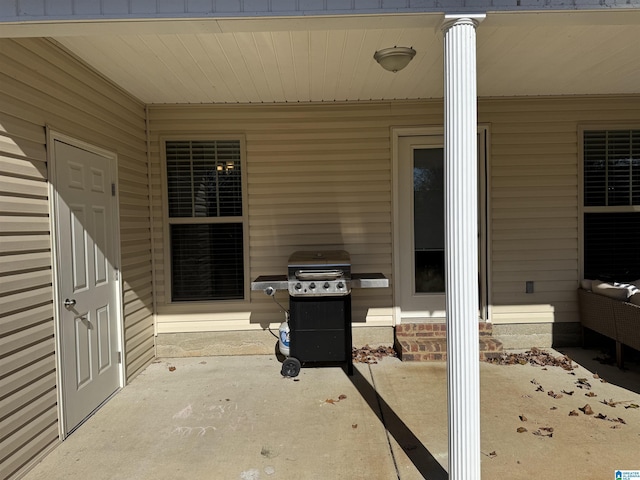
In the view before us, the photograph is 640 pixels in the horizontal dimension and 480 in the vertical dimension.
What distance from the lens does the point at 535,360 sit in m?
4.34

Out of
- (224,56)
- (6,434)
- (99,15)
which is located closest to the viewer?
(99,15)

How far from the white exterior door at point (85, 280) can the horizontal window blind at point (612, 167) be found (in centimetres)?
511

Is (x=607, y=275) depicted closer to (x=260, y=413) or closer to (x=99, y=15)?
(x=260, y=413)

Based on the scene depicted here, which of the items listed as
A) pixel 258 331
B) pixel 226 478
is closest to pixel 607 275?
pixel 258 331

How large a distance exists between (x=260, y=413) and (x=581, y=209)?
413 centimetres

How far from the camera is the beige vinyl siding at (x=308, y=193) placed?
468 cm

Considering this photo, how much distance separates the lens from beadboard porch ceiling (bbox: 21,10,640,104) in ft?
7.50

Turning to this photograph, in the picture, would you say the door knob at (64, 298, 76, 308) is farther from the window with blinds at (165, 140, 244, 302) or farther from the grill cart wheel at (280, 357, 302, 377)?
the grill cart wheel at (280, 357, 302, 377)

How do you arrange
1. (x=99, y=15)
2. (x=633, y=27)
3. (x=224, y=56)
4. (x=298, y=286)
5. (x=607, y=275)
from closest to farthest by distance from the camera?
(x=99, y=15)
(x=633, y=27)
(x=224, y=56)
(x=298, y=286)
(x=607, y=275)

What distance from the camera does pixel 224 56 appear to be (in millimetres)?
3295

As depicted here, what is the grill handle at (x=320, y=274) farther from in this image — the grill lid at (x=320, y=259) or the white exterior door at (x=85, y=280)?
the white exterior door at (x=85, y=280)

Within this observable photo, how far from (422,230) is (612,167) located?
2.28 metres

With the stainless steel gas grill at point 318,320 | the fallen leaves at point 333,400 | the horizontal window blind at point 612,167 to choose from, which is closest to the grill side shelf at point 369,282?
the stainless steel gas grill at point 318,320

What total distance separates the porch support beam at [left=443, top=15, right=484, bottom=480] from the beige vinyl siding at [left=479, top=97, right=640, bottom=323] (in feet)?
9.00
